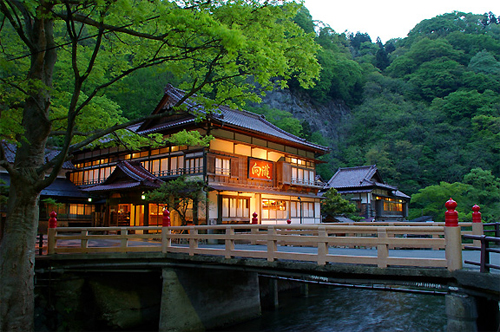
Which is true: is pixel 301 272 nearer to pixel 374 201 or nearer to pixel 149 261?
pixel 149 261

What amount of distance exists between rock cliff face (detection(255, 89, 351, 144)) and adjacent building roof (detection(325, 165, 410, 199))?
64.2ft

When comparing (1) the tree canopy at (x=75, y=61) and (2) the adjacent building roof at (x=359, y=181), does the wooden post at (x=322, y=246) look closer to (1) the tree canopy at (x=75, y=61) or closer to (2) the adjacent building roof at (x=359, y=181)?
(1) the tree canopy at (x=75, y=61)

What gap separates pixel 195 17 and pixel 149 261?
28.4ft

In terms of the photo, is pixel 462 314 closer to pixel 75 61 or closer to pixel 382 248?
pixel 382 248

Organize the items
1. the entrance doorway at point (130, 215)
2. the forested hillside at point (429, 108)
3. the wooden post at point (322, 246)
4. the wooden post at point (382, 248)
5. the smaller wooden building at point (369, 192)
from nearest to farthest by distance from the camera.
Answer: the wooden post at point (382, 248)
the wooden post at point (322, 246)
the entrance doorway at point (130, 215)
the smaller wooden building at point (369, 192)
the forested hillside at point (429, 108)

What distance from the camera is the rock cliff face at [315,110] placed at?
65.8 metres

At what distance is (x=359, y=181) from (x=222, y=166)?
26.7 m

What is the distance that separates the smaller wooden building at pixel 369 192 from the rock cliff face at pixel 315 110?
786 inches

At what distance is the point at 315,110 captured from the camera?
7100 cm

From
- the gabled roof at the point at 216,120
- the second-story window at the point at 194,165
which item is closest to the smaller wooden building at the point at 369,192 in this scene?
the gabled roof at the point at 216,120

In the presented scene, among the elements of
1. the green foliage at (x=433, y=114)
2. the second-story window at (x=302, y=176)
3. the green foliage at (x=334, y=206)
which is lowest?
the green foliage at (x=334, y=206)

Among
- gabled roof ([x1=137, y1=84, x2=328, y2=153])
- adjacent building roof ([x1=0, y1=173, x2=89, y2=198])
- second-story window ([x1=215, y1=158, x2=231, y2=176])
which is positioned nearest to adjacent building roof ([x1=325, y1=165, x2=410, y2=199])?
gabled roof ([x1=137, y1=84, x2=328, y2=153])

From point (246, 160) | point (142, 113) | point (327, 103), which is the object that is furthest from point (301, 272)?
point (327, 103)

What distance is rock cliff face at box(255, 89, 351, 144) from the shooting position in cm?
6581
